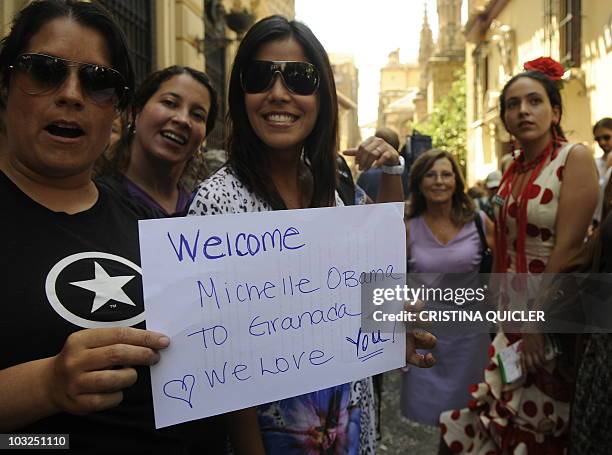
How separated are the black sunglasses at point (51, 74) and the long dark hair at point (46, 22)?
0.05 m

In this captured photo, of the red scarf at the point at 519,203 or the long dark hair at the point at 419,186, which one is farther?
the long dark hair at the point at 419,186

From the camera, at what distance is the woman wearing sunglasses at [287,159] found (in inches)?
55.5

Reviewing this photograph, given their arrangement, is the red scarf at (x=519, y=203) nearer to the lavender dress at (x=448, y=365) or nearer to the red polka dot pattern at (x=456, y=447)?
the lavender dress at (x=448, y=365)

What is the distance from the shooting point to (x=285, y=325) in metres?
1.29

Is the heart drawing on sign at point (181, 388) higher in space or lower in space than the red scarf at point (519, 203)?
lower

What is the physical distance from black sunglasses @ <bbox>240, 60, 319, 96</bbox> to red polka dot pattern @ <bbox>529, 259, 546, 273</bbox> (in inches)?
61.4

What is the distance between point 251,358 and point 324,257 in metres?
0.30

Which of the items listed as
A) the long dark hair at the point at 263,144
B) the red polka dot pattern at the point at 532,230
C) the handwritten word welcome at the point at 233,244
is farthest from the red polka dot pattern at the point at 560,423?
the handwritten word welcome at the point at 233,244

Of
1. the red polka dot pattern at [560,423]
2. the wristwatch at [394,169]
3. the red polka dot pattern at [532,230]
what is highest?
the wristwatch at [394,169]

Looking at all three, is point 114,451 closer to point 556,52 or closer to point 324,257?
point 324,257

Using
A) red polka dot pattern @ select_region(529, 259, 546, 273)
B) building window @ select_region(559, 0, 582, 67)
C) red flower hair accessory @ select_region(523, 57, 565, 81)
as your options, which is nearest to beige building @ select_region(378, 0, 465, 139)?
building window @ select_region(559, 0, 582, 67)

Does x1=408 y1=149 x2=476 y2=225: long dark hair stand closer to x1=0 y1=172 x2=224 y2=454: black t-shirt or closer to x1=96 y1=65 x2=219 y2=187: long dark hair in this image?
x1=96 y1=65 x2=219 y2=187: long dark hair

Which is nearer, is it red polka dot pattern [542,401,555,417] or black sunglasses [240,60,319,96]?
black sunglasses [240,60,319,96]

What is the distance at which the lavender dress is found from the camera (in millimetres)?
3406
